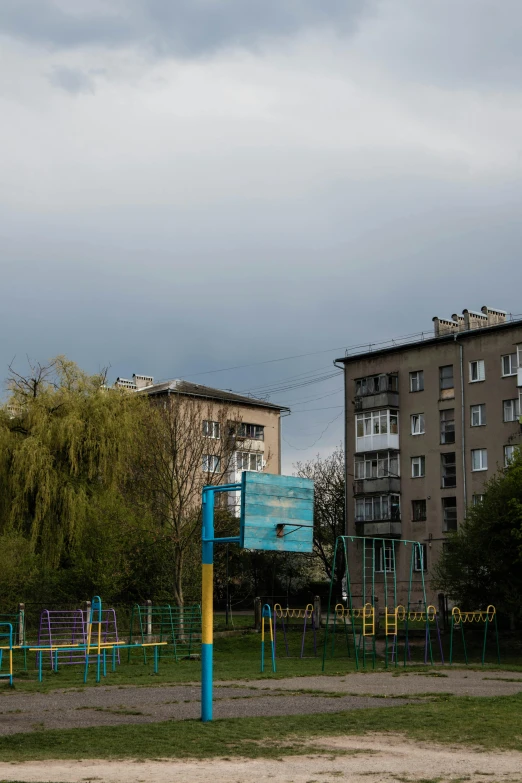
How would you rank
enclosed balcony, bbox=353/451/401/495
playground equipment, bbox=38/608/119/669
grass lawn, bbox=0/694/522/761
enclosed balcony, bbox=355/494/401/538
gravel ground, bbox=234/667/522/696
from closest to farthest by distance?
1. grass lawn, bbox=0/694/522/761
2. gravel ground, bbox=234/667/522/696
3. playground equipment, bbox=38/608/119/669
4. enclosed balcony, bbox=355/494/401/538
5. enclosed balcony, bbox=353/451/401/495

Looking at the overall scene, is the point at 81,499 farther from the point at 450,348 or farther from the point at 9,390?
the point at 450,348

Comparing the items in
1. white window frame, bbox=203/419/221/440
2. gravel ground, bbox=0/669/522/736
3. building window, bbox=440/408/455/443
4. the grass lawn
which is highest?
building window, bbox=440/408/455/443

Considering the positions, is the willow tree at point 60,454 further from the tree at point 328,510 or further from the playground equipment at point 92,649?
the tree at point 328,510

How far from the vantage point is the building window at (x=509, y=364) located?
61.5 meters

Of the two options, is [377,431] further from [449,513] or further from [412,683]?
[412,683]

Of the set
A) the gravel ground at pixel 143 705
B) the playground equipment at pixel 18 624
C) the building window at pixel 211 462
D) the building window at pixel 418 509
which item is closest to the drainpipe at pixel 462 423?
the building window at pixel 418 509

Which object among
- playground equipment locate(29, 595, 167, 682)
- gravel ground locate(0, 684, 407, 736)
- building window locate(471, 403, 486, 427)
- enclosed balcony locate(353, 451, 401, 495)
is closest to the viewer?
gravel ground locate(0, 684, 407, 736)

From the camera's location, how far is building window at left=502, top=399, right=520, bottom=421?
61.0 m

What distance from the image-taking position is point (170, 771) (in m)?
10.5

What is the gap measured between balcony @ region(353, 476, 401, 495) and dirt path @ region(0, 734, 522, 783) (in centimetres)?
5406

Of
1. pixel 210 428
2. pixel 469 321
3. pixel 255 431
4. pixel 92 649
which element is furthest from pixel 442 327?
pixel 92 649

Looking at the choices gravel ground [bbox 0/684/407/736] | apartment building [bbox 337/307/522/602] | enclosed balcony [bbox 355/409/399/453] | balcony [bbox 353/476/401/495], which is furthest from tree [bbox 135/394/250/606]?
enclosed balcony [bbox 355/409/399/453]

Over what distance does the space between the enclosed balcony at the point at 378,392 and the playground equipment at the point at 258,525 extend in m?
51.6

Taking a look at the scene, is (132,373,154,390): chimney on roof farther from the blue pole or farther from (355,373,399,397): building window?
the blue pole
